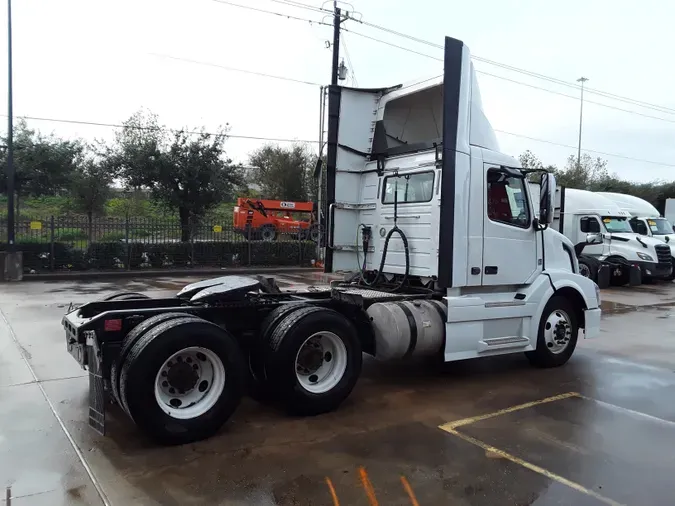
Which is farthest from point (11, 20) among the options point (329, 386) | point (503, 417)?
point (503, 417)

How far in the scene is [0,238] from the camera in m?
18.1

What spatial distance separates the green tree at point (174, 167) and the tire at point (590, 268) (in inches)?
574

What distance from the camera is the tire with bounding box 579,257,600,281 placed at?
18.9 metres

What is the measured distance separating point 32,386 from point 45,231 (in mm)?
13602

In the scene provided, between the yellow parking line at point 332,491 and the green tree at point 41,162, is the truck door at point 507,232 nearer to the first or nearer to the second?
the yellow parking line at point 332,491

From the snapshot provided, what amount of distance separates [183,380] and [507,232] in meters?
4.50

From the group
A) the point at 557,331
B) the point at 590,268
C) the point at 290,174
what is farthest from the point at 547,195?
the point at 290,174

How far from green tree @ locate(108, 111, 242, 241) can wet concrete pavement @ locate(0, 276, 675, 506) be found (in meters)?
15.9

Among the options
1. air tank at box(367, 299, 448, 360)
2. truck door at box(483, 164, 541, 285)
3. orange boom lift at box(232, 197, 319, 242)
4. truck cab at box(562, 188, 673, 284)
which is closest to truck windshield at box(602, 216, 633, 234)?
truck cab at box(562, 188, 673, 284)

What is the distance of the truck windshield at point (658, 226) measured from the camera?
71.3 ft

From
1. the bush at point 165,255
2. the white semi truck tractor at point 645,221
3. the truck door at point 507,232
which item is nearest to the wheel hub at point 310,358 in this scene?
the truck door at point 507,232

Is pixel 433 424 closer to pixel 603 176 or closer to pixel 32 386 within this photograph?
pixel 32 386

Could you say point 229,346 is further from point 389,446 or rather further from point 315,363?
point 389,446

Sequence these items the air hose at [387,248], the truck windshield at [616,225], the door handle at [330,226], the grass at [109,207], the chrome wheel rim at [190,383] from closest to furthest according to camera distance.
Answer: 1. the chrome wheel rim at [190,383]
2. the air hose at [387,248]
3. the door handle at [330,226]
4. the truck windshield at [616,225]
5. the grass at [109,207]
